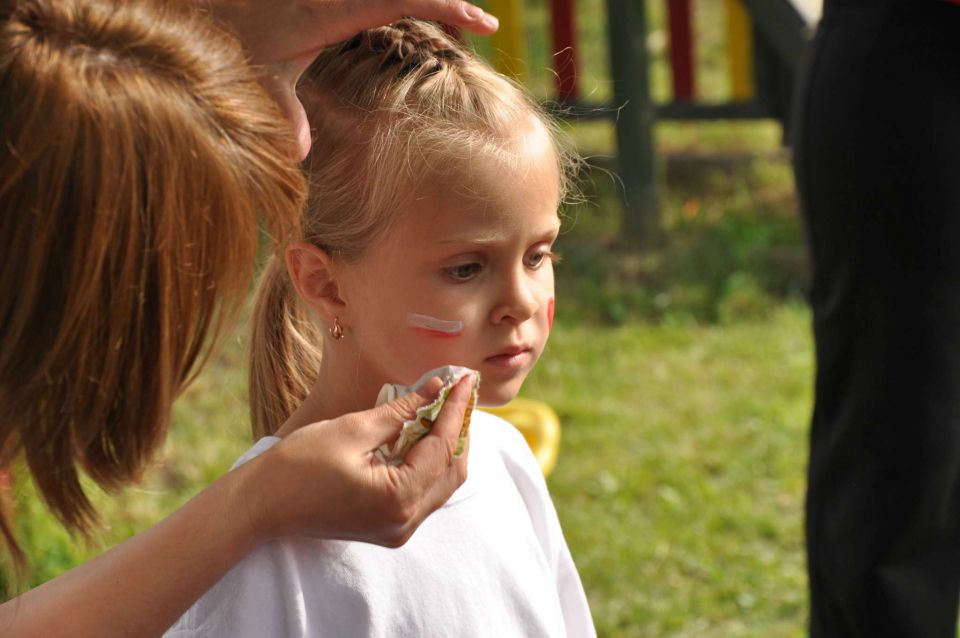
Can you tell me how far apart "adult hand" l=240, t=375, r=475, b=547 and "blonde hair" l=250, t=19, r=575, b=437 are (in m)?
0.35

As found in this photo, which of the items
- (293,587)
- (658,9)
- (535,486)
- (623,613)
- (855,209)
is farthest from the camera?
(658,9)

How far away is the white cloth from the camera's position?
1.46m

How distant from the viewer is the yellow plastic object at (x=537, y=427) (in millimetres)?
2943

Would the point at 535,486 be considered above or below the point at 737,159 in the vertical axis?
above

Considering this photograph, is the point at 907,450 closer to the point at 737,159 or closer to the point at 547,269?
the point at 547,269

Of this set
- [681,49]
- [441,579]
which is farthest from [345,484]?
[681,49]

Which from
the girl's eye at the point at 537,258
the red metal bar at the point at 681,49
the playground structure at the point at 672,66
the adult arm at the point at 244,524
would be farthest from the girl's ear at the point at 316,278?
the red metal bar at the point at 681,49

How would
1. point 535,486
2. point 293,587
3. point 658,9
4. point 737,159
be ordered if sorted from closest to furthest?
point 293,587 < point 535,486 < point 737,159 < point 658,9

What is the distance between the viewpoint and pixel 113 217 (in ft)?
3.77

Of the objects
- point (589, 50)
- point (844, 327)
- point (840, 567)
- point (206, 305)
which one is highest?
point (206, 305)

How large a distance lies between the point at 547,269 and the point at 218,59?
56cm

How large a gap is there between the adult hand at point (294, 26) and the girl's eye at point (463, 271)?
23 cm

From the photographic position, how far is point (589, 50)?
9.13 meters

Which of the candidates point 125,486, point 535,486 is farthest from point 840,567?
point 125,486
